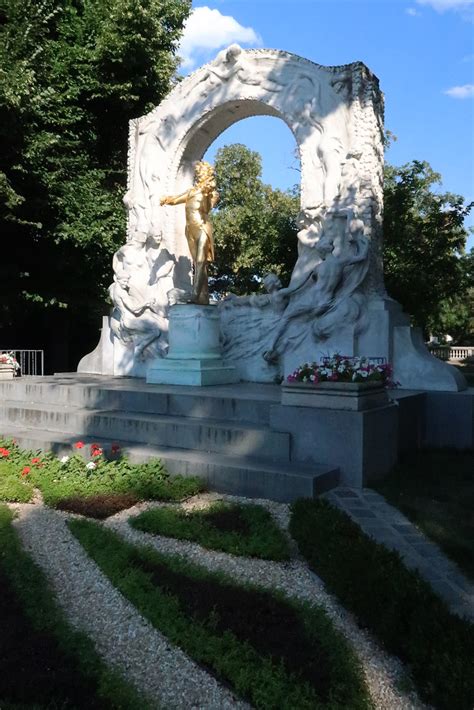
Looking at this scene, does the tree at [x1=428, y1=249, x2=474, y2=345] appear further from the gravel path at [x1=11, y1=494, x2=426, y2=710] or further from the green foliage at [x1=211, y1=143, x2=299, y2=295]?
the gravel path at [x1=11, y1=494, x2=426, y2=710]

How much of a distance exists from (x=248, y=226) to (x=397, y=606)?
1968 centimetres

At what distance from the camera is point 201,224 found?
437 inches

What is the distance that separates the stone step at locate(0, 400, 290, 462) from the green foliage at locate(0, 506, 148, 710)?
3.12 metres

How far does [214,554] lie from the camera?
4969 millimetres

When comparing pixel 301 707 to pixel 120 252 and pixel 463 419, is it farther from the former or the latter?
pixel 120 252

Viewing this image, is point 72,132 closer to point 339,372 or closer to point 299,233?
point 299,233

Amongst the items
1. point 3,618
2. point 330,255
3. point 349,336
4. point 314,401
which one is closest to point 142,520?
point 3,618

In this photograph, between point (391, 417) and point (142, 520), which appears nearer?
point (142, 520)

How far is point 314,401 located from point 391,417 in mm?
1055

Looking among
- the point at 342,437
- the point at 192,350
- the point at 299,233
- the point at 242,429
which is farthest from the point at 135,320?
the point at 342,437

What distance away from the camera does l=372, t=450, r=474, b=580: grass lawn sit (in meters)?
5.05

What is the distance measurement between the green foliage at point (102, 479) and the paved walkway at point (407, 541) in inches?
63.0

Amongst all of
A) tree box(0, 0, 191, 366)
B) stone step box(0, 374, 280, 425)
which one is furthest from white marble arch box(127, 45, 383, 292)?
stone step box(0, 374, 280, 425)

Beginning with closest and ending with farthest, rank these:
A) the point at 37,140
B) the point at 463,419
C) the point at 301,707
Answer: the point at 301,707 → the point at 463,419 → the point at 37,140
